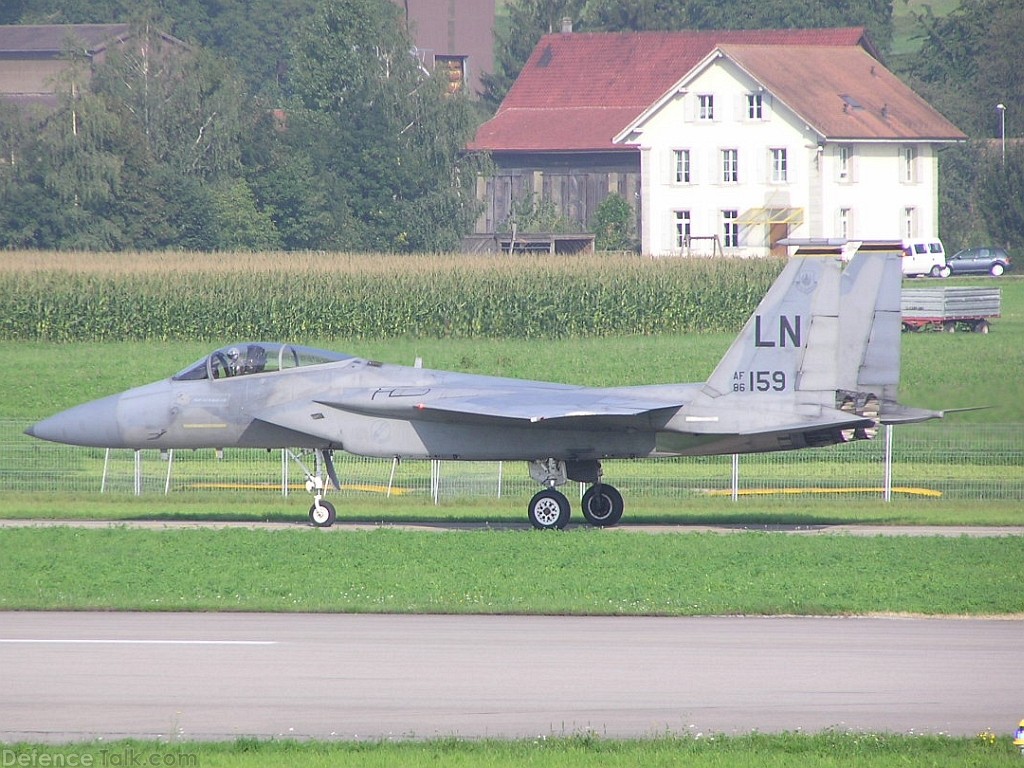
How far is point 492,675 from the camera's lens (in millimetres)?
12672

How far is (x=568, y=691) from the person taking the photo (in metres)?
12.2

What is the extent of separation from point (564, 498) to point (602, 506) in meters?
0.95

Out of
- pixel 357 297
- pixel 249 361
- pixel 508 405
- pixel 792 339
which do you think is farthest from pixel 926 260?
pixel 249 361

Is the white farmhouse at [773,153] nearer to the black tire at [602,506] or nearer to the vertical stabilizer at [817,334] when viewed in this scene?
the vertical stabilizer at [817,334]

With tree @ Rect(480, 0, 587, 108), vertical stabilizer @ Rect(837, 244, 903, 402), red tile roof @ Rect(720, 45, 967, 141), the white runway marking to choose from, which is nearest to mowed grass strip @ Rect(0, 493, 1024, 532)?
vertical stabilizer @ Rect(837, 244, 903, 402)

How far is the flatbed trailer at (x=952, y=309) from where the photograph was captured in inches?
1908

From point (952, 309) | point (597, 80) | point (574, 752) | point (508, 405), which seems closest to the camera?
point (574, 752)

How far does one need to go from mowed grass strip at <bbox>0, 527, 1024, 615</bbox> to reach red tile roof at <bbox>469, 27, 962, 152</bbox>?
216 feet

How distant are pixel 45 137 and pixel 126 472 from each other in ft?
163

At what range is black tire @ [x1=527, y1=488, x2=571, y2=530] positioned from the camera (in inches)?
864

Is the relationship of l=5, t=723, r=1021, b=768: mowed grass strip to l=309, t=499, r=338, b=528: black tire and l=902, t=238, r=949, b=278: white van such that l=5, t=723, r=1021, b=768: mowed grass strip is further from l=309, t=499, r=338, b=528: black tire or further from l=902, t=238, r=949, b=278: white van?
l=902, t=238, r=949, b=278: white van

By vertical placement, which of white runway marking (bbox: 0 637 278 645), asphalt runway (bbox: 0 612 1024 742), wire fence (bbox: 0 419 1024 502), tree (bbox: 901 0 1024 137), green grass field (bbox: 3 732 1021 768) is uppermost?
tree (bbox: 901 0 1024 137)

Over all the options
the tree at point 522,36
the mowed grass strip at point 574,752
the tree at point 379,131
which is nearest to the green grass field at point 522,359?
the mowed grass strip at point 574,752

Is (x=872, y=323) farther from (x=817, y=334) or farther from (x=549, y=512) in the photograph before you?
(x=549, y=512)
